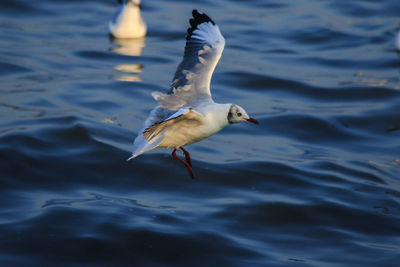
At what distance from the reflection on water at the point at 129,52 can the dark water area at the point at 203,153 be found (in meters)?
0.07

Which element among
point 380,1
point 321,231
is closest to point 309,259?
point 321,231

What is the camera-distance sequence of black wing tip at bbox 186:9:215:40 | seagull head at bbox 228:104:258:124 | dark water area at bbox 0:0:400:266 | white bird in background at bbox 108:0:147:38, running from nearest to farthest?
seagull head at bbox 228:104:258:124, black wing tip at bbox 186:9:215:40, dark water area at bbox 0:0:400:266, white bird in background at bbox 108:0:147:38

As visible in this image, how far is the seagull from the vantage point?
689cm

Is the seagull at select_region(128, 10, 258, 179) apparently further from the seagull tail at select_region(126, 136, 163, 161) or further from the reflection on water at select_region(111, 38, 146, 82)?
the reflection on water at select_region(111, 38, 146, 82)

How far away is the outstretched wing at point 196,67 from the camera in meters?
7.47

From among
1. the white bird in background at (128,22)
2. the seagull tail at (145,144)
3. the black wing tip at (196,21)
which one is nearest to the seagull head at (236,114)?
the seagull tail at (145,144)

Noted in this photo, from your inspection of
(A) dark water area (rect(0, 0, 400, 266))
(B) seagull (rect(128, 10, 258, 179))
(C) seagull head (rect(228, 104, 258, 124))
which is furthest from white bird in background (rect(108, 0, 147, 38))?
(C) seagull head (rect(228, 104, 258, 124))

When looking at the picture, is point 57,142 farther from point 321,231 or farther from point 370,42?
point 370,42

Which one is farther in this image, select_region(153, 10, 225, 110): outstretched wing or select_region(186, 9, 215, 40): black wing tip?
select_region(186, 9, 215, 40): black wing tip

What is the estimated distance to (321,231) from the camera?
9492 mm

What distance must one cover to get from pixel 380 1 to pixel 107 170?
43.3 ft

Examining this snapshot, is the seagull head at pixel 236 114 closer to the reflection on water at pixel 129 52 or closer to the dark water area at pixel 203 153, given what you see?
the dark water area at pixel 203 153

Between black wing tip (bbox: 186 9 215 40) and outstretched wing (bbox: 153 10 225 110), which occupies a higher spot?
black wing tip (bbox: 186 9 215 40)

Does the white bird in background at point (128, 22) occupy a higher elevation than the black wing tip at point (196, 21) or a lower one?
higher
